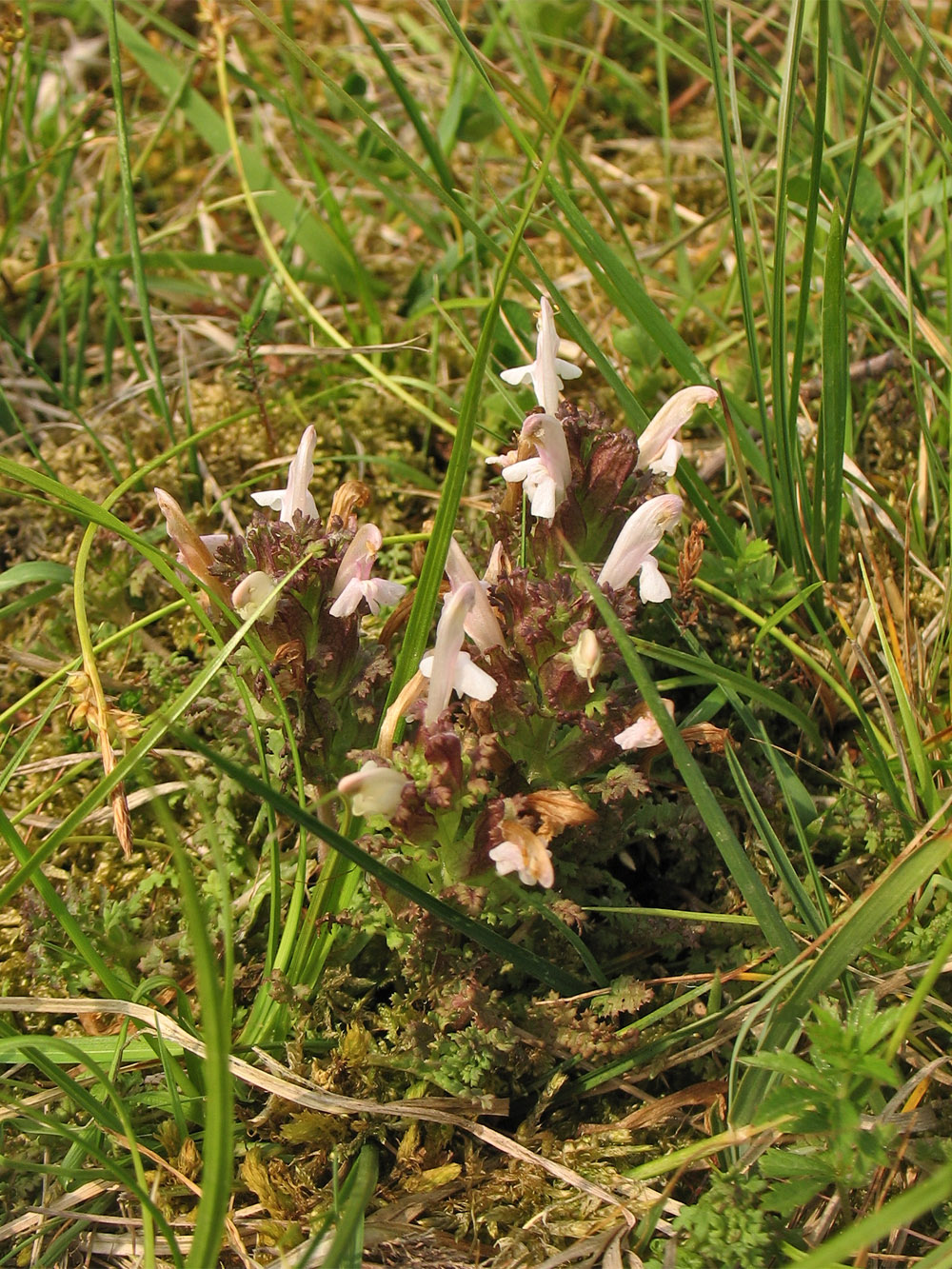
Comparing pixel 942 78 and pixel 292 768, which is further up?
pixel 942 78

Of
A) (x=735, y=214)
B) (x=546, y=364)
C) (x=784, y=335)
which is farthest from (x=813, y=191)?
(x=546, y=364)

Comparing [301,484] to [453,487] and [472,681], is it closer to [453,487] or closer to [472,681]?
[453,487]

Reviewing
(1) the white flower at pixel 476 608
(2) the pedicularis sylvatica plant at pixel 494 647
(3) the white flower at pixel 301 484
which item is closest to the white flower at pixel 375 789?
(2) the pedicularis sylvatica plant at pixel 494 647

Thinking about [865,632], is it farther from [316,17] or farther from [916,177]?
[316,17]

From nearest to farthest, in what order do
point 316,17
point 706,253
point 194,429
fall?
1. point 194,429
2. point 706,253
3. point 316,17

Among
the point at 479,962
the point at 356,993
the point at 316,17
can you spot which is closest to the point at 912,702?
the point at 479,962

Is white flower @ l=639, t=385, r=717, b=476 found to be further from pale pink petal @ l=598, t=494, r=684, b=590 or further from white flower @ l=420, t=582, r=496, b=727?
white flower @ l=420, t=582, r=496, b=727

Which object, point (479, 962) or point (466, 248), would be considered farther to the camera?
point (466, 248)
